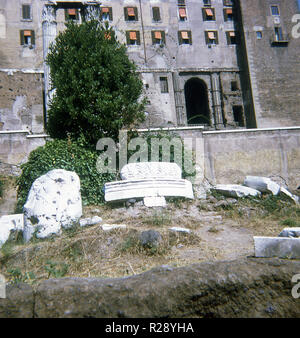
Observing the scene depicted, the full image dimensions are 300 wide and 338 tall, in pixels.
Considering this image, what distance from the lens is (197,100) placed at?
29.6 meters

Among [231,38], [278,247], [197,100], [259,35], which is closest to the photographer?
[278,247]

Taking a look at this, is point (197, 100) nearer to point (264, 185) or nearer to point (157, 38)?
point (157, 38)

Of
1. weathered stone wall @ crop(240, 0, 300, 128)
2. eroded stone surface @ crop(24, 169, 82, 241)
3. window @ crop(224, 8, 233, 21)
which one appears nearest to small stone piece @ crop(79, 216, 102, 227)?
eroded stone surface @ crop(24, 169, 82, 241)

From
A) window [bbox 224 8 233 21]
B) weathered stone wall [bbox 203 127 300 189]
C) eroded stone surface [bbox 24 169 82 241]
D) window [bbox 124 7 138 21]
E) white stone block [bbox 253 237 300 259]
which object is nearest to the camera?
white stone block [bbox 253 237 300 259]

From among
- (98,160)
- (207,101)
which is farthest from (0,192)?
(207,101)

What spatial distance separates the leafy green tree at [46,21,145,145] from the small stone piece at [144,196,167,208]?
327 cm

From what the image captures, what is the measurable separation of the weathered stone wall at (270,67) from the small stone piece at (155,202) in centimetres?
1957

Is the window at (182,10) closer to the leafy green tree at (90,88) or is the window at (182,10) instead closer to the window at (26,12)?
the window at (26,12)

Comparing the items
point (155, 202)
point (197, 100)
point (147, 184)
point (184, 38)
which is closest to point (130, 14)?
point (184, 38)

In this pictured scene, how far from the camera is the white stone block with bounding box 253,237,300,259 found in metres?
3.39

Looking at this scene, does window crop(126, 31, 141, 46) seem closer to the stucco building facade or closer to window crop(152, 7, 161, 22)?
the stucco building facade

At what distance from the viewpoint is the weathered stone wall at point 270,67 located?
2566 cm

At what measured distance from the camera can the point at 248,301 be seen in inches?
93.8

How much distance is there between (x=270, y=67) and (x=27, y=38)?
19.5 m
